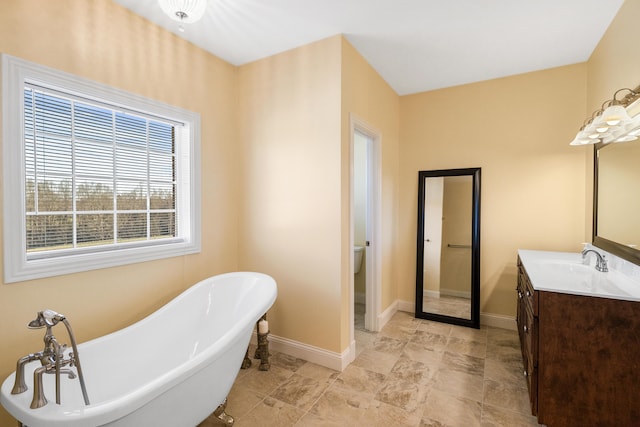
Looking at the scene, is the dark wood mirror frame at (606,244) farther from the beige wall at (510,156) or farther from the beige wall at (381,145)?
the beige wall at (381,145)

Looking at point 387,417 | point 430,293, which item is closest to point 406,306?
point 430,293

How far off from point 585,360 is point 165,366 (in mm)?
2392

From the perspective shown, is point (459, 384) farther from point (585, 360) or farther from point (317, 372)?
point (317, 372)

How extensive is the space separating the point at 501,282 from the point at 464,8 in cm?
262

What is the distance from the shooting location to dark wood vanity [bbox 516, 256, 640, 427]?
1.51 metres

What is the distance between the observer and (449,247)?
345 centimetres

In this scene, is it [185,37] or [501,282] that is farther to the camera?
[501,282]

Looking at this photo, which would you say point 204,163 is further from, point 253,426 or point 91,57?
point 253,426

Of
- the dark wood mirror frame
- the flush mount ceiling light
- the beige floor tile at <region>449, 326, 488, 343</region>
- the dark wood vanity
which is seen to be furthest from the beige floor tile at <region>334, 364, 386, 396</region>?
the flush mount ceiling light

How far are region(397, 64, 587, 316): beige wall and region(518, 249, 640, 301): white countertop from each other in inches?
25.2

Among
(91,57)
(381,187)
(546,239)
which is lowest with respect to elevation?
(546,239)

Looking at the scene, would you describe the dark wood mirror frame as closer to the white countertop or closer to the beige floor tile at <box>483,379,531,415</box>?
the white countertop

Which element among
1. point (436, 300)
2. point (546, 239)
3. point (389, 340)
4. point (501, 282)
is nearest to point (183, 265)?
point (389, 340)

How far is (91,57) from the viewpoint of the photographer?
1.92m
